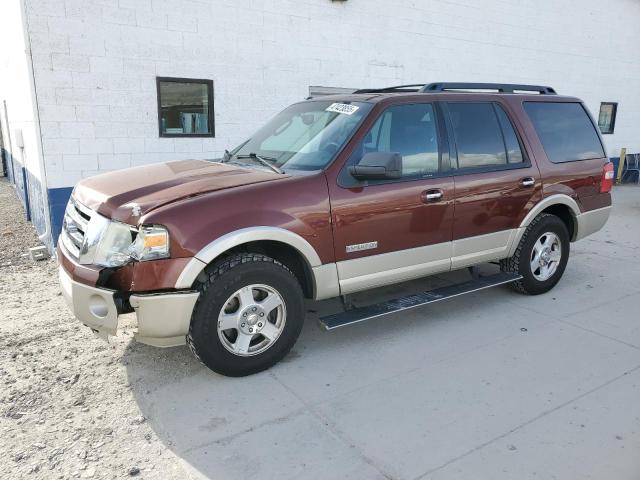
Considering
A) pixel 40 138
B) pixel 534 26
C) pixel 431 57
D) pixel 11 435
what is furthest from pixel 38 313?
pixel 534 26

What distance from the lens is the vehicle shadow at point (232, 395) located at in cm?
289

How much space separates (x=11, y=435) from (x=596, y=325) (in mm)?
4559

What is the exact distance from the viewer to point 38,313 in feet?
15.7

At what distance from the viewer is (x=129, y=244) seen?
3.23 m

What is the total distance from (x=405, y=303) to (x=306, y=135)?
62.8 inches

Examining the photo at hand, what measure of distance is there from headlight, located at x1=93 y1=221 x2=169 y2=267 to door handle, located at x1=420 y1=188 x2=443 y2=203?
2060 mm

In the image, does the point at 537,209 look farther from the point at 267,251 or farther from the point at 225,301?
the point at 225,301

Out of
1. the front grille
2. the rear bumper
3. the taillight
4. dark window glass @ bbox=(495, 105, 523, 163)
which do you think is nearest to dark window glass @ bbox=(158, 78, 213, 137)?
the front grille

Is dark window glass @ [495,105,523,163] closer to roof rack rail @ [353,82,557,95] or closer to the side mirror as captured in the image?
roof rack rail @ [353,82,557,95]

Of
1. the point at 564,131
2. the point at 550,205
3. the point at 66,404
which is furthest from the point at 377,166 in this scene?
the point at 564,131

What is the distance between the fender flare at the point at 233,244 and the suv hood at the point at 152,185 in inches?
14.2

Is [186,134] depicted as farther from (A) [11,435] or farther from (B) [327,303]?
(A) [11,435]

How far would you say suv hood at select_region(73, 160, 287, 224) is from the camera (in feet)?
10.8

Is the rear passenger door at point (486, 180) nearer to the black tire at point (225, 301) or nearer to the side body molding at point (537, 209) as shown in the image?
the side body molding at point (537, 209)
